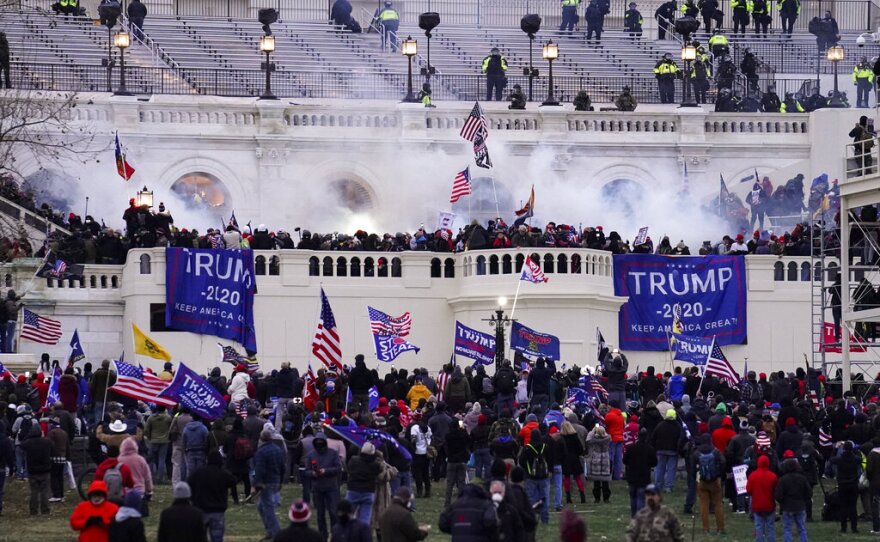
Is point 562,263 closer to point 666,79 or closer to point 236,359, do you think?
point 236,359

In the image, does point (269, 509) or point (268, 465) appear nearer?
point (269, 509)

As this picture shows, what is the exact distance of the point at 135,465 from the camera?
31.5 meters

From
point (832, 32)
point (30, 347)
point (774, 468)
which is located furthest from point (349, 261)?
point (832, 32)

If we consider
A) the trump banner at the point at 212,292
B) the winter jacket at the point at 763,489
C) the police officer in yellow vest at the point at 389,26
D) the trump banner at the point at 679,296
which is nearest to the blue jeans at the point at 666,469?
the winter jacket at the point at 763,489

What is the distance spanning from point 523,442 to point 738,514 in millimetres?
3443

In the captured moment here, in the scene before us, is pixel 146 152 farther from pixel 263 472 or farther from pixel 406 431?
pixel 263 472

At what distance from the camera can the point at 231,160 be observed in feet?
210

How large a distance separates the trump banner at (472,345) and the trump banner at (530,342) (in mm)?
893

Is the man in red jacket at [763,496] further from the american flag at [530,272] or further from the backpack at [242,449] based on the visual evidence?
the american flag at [530,272]

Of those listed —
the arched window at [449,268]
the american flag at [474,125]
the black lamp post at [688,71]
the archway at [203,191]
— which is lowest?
the arched window at [449,268]

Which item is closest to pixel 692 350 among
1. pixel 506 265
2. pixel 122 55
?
pixel 506 265

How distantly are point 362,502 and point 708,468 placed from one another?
548 centimetres

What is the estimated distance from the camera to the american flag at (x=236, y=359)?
159 ft

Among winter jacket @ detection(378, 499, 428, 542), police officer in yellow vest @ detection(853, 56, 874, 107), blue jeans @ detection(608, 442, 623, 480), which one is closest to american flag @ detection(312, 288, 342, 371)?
blue jeans @ detection(608, 442, 623, 480)
